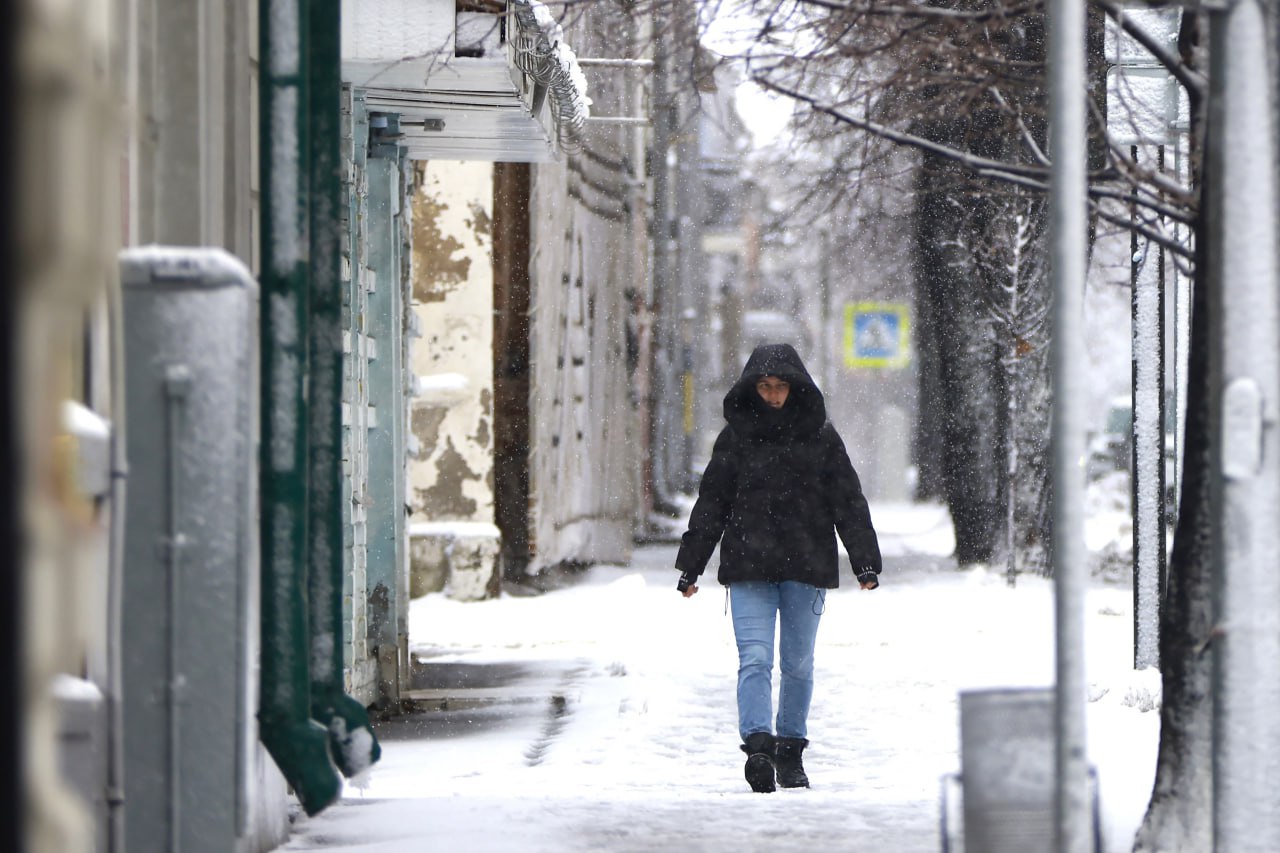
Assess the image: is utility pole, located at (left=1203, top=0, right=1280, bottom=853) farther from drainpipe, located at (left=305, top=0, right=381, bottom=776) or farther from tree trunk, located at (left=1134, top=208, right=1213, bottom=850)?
drainpipe, located at (left=305, top=0, right=381, bottom=776)

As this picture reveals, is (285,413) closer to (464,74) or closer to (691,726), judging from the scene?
(464,74)

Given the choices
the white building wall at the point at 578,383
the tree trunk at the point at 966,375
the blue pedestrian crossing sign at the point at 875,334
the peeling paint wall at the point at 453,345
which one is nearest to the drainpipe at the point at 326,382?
the peeling paint wall at the point at 453,345

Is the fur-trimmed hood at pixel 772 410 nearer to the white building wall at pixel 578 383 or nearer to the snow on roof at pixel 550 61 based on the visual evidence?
the snow on roof at pixel 550 61

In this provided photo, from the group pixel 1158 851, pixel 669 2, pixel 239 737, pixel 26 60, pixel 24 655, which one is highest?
pixel 669 2

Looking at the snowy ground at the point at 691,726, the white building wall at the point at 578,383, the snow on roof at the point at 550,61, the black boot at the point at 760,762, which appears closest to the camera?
the snowy ground at the point at 691,726

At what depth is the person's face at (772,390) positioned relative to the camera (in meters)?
7.14

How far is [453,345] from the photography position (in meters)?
15.0

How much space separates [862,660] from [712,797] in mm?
5500

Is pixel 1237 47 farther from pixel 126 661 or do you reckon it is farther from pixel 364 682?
pixel 364 682

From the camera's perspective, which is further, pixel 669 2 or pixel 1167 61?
pixel 669 2

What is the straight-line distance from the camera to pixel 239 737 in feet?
12.7

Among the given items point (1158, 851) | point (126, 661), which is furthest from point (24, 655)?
point (1158, 851)

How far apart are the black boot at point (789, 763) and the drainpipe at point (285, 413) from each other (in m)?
2.86

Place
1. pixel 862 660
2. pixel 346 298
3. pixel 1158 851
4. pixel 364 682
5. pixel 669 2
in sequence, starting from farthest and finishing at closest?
pixel 862 660, pixel 364 682, pixel 346 298, pixel 669 2, pixel 1158 851
